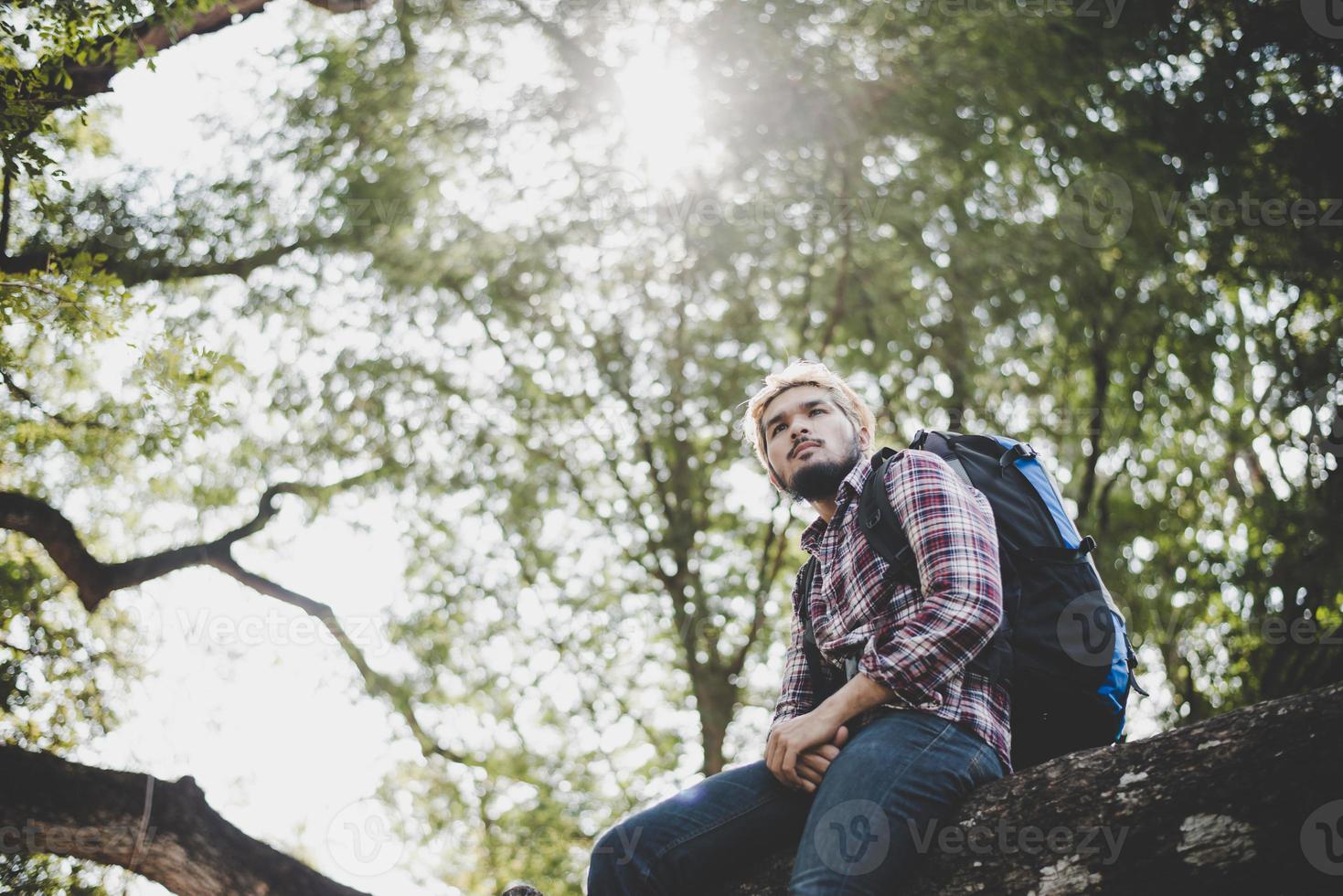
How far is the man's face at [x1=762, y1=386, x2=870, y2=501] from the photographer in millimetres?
2980

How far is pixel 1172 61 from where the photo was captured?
7.03 meters

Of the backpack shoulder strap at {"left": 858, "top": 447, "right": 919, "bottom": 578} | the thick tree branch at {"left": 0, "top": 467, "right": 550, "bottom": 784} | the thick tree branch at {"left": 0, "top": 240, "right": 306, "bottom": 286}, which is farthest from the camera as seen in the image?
the thick tree branch at {"left": 0, "top": 240, "right": 306, "bottom": 286}

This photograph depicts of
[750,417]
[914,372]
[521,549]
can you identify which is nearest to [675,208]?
[914,372]

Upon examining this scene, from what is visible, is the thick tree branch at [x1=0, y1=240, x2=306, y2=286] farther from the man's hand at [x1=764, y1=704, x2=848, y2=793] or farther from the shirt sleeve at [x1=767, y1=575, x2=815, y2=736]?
the man's hand at [x1=764, y1=704, x2=848, y2=793]

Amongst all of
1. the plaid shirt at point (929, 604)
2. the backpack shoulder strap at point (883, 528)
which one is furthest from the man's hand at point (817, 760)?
the backpack shoulder strap at point (883, 528)

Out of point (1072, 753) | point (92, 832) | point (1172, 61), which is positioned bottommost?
point (1072, 753)

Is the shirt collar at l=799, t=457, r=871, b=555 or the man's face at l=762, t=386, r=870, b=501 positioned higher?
the man's face at l=762, t=386, r=870, b=501

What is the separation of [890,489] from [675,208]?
18.5ft

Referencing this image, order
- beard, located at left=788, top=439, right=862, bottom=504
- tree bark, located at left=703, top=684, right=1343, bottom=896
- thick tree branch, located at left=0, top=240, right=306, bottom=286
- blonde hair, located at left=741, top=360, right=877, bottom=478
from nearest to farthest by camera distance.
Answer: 1. tree bark, located at left=703, top=684, right=1343, bottom=896
2. beard, located at left=788, top=439, right=862, bottom=504
3. blonde hair, located at left=741, top=360, right=877, bottom=478
4. thick tree branch, located at left=0, top=240, right=306, bottom=286

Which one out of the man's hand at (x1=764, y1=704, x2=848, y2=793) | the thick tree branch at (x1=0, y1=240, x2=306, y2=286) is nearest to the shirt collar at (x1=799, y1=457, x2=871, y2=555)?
the man's hand at (x1=764, y1=704, x2=848, y2=793)

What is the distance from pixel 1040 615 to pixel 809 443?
35.4 inches

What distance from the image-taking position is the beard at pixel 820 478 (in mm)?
2971

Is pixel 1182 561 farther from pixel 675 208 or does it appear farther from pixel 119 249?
pixel 119 249

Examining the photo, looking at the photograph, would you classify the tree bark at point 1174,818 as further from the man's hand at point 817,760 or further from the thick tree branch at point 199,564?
the thick tree branch at point 199,564
